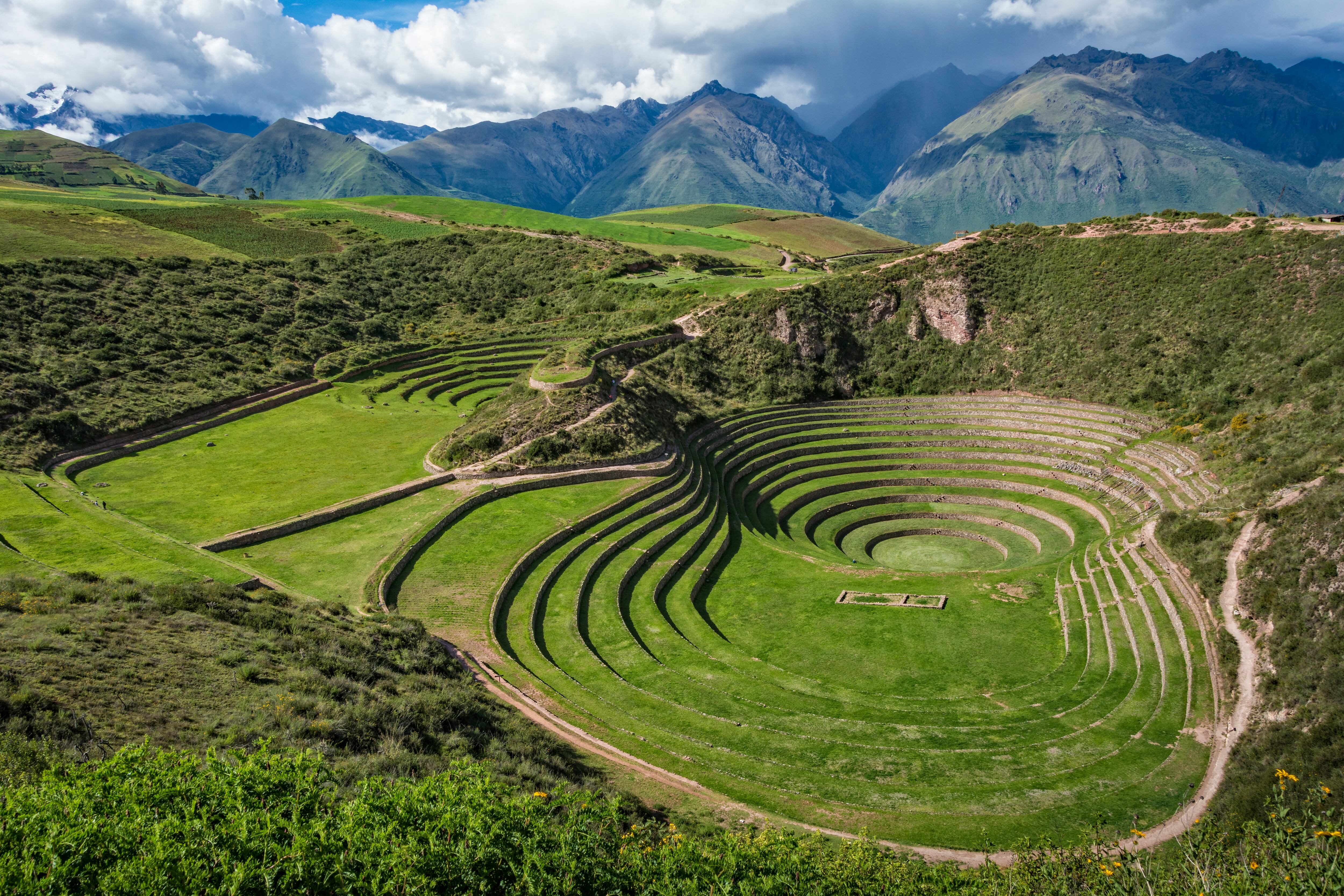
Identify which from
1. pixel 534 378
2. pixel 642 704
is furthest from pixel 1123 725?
pixel 534 378

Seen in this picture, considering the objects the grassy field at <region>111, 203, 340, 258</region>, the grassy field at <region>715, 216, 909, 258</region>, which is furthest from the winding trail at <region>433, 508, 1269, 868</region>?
the grassy field at <region>715, 216, 909, 258</region>

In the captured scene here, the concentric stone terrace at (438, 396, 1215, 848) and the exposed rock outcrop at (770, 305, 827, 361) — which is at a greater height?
the exposed rock outcrop at (770, 305, 827, 361)

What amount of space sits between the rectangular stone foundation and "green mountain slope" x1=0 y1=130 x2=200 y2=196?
597ft

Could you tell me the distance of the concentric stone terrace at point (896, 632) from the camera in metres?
17.8

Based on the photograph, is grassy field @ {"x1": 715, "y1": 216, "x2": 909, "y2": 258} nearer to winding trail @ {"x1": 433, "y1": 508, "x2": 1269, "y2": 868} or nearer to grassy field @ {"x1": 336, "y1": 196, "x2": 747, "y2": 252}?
grassy field @ {"x1": 336, "y1": 196, "x2": 747, "y2": 252}

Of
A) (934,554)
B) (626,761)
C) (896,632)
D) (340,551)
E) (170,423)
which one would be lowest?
(896,632)

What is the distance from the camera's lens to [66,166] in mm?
163375

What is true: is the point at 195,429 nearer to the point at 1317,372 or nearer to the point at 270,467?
the point at 270,467

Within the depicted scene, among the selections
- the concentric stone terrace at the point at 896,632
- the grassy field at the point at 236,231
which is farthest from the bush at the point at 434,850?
the grassy field at the point at 236,231

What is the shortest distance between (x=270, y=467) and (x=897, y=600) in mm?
33245

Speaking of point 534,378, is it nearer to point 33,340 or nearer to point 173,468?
point 173,468

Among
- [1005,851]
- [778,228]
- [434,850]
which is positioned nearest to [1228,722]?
[1005,851]

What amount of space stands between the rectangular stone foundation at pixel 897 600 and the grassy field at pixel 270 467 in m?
23.0

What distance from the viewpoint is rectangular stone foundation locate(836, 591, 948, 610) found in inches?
1131
